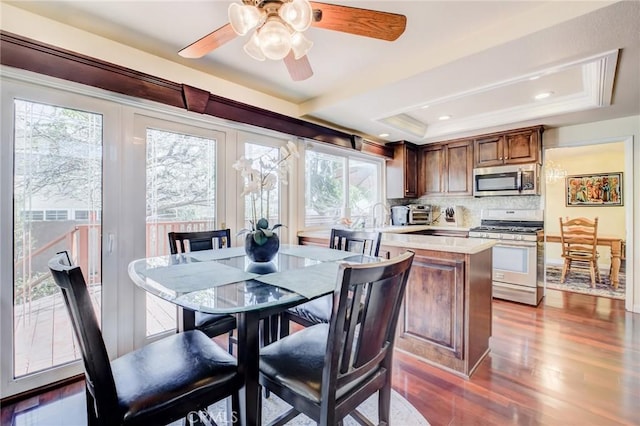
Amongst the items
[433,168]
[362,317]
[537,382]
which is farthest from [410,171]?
[362,317]

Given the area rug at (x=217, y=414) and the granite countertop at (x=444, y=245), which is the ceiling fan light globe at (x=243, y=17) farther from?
the area rug at (x=217, y=414)

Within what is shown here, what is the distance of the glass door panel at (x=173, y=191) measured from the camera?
7.95 feet

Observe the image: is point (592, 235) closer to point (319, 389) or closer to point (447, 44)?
point (447, 44)

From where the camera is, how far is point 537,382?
2010 millimetres

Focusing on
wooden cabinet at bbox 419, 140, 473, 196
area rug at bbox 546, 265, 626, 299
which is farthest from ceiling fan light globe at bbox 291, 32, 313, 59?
area rug at bbox 546, 265, 626, 299

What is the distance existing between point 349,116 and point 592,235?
4.29 metres

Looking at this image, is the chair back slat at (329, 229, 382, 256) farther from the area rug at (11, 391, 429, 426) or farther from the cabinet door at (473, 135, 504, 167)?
the cabinet door at (473, 135, 504, 167)

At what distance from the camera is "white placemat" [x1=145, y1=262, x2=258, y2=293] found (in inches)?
51.3

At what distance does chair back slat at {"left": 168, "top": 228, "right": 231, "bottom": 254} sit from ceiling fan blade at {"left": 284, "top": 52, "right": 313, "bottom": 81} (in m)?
1.33

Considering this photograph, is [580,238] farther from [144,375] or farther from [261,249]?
[144,375]

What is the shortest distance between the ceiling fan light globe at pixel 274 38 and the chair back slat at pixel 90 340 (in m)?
1.23

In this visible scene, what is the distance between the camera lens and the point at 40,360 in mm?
1954

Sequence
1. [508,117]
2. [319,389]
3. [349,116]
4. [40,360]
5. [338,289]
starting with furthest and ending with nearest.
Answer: [508,117], [349,116], [40,360], [319,389], [338,289]

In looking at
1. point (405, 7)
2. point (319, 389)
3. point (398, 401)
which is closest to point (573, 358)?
point (398, 401)
